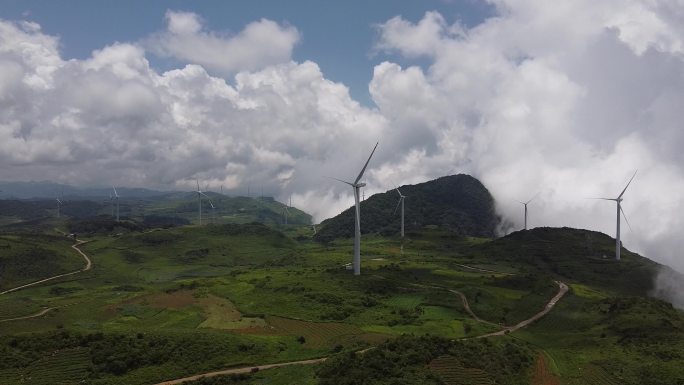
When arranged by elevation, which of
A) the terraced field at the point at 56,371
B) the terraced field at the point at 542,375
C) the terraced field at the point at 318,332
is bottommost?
the terraced field at the point at 56,371

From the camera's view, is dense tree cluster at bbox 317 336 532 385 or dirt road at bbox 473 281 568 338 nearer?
→ dense tree cluster at bbox 317 336 532 385

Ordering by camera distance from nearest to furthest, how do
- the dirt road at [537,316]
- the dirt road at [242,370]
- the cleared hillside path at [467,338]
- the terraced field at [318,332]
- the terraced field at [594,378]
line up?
the dirt road at [242,370] → the cleared hillside path at [467,338] → the terraced field at [594,378] → the terraced field at [318,332] → the dirt road at [537,316]

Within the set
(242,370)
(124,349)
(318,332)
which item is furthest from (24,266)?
(242,370)

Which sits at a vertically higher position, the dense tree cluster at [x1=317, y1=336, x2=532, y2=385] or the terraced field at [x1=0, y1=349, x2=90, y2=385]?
the dense tree cluster at [x1=317, y1=336, x2=532, y2=385]

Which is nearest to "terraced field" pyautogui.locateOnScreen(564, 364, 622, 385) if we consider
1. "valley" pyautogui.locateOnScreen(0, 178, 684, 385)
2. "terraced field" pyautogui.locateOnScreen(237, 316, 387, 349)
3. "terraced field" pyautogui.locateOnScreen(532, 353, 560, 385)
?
"valley" pyautogui.locateOnScreen(0, 178, 684, 385)

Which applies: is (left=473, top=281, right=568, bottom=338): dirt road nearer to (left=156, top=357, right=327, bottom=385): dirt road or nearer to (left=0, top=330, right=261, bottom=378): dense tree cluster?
(left=156, top=357, right=327, bottom=385): dirt road

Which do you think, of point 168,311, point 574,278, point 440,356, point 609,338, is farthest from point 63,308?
point 574,278

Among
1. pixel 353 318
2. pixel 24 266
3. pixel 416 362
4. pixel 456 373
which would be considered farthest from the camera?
pixel 24 266

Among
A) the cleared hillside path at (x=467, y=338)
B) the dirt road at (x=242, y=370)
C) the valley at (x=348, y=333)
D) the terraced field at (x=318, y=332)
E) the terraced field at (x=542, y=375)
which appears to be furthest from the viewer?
the terraced field at (x=318, y=332)

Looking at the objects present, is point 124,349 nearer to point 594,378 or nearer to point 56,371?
point 56,371

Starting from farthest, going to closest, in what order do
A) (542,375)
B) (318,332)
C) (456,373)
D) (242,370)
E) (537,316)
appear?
1. (537,316)
2. (318,332)
3. (542,375)
4. (242,370)
5. (456,373)

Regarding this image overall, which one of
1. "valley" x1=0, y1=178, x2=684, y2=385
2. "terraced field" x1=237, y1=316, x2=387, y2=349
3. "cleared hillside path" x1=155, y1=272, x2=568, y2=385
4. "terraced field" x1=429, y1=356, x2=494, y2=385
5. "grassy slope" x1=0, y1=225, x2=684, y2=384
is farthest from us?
"terraced field" x1=237, y1=316, x2=387, y2=349

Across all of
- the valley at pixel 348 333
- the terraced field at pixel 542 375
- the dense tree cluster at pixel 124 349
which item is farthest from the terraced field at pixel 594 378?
→ the dense tree cluster at pixel 124 349

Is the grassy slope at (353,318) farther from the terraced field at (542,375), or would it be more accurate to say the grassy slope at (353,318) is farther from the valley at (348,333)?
the terraced field at (542,375)
